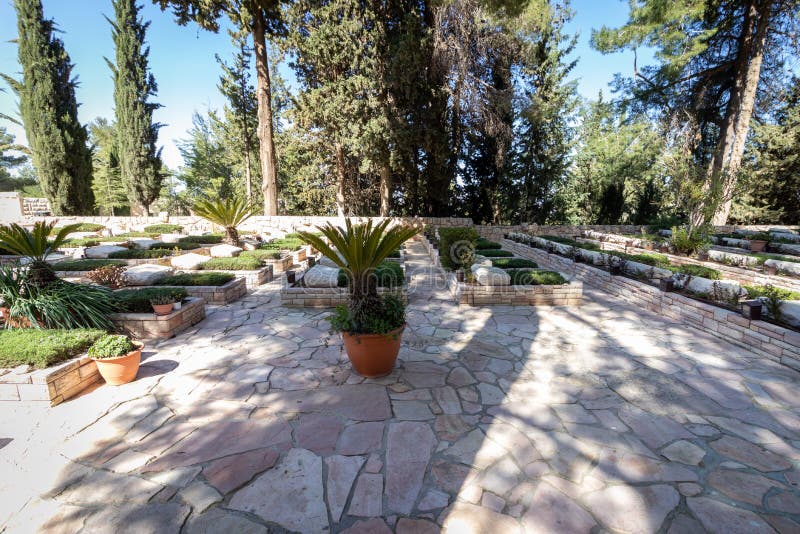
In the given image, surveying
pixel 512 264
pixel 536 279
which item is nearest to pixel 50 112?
pixel 512 264

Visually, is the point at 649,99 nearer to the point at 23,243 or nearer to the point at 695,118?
the point at 695,118

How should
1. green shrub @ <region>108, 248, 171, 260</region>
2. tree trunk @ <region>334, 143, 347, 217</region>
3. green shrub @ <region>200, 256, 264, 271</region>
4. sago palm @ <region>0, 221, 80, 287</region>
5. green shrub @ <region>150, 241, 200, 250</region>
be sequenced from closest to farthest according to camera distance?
sago palm @ <region>0, 221, 80, 287</region> < green shrub @ <region>200, 256, 264, 271</region> < green shrub @ <region>108, 248, 171, 260</region> < green shrub @ <region>150, 241, 200, 250</region> < tree trunk @ <region>334, 143, 347, 217</region>

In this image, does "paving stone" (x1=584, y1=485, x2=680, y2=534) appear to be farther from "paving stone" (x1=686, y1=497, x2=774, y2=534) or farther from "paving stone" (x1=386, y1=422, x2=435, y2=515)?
"paving stone" (x1=386, y1=422, x2=435, y2=515)

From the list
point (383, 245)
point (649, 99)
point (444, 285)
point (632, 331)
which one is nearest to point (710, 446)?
point (632, 331)

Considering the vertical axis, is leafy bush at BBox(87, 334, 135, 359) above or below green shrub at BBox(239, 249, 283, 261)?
below

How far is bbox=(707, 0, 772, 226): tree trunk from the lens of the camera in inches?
517

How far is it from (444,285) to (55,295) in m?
6.08

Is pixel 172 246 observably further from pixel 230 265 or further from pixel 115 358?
pixel 115 358

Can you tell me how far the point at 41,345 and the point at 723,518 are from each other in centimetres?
536

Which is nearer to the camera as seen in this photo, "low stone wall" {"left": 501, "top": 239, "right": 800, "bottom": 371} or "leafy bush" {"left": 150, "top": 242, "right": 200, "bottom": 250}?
"low stone wall" {"left": 501, "top": 239, "right": 800, "bottom": 371}

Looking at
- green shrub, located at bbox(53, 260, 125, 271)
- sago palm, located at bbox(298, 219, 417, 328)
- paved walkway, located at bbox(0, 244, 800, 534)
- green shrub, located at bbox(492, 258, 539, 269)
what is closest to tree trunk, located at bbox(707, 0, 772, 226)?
green shrub, located at bbox(492, 258, 539, 269)

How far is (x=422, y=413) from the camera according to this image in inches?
110

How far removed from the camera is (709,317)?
454 cm

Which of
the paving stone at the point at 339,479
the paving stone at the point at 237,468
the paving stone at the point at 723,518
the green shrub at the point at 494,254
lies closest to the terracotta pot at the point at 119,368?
the paving stone at the point at 237,468
